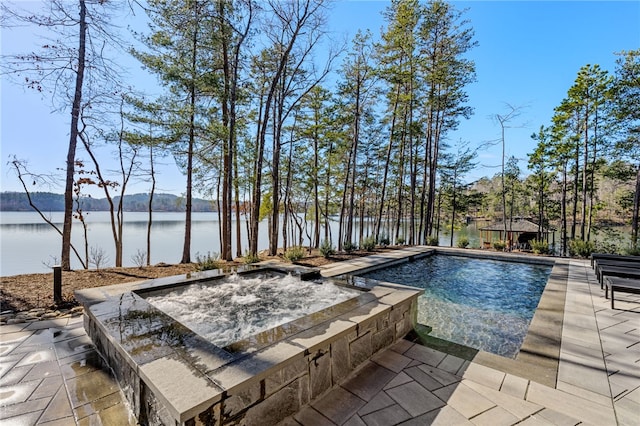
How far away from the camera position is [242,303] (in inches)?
129

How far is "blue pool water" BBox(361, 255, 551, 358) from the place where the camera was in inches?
130

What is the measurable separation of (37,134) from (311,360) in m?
8.87

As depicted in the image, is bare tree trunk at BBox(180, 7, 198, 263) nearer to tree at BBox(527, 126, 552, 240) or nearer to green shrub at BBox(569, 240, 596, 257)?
green shrub at BBox(569, 240, 596, 257)

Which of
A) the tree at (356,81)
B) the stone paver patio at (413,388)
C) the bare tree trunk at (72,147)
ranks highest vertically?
the tree at (356,81)

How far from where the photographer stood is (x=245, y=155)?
8.44 m

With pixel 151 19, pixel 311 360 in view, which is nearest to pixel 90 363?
pixel 311 360

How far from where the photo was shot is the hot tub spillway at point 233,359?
1.46 meters

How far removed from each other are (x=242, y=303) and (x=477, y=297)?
14.0ft

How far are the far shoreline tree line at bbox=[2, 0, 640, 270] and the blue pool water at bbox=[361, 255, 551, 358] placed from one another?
3.20 m

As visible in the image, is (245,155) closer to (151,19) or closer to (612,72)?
(151,19)

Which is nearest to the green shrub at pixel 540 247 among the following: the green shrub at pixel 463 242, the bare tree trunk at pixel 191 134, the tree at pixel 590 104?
the green shrub at pixel 463 242

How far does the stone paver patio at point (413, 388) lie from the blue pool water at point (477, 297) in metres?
0.65

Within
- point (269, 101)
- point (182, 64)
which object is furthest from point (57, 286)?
point (269, 101)

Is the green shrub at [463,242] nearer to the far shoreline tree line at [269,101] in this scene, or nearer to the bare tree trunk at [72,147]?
the far shoreline tree line at [269,101]
